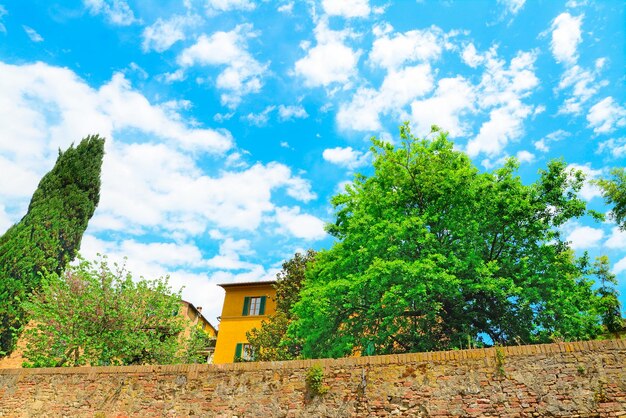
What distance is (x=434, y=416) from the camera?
716 centimetres

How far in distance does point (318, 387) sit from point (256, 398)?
150 centimetres

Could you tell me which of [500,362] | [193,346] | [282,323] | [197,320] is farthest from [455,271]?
[197,320]

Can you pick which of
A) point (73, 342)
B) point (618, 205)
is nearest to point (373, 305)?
point (618, 205)

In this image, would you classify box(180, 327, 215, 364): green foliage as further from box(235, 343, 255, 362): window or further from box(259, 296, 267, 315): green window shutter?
box(259, 296, 267, 315): green window shutter

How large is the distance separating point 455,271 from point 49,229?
77.6ft

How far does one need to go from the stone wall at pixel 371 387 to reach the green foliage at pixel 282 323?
9863 millimetres

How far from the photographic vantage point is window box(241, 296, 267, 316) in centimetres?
2870

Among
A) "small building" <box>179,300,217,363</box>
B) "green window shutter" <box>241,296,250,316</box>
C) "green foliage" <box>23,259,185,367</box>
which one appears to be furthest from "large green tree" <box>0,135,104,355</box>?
"green window shutter" <box>241,296,250,316</box>

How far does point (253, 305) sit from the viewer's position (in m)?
29.1

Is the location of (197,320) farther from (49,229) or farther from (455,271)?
(455,271)

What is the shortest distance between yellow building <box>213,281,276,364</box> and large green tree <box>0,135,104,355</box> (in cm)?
1129

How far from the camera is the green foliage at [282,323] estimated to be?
68.3 ft

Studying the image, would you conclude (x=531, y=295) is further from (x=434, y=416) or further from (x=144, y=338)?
(x=144, y=338)

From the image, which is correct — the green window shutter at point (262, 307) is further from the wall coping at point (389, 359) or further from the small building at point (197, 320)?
the wall coping at point (389, 359)
